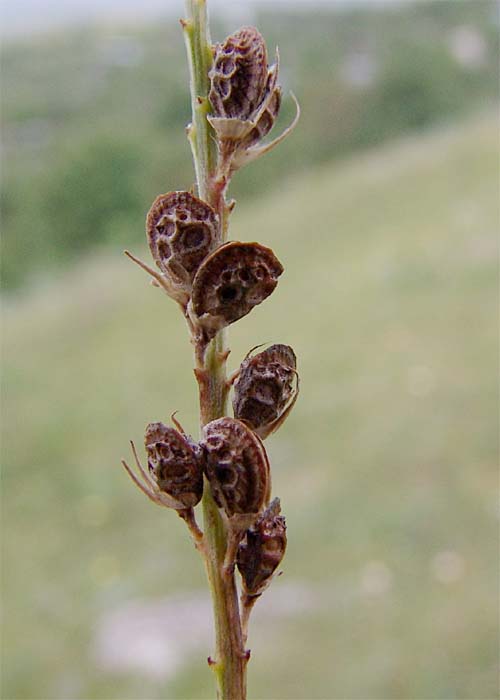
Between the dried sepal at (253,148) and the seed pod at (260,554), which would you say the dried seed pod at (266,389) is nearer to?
the seed pod at (260,554)

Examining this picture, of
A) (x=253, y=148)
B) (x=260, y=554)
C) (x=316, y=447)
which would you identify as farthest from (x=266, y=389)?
(x=316, y=447)

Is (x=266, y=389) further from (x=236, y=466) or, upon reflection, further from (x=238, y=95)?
(x=238, y=95)

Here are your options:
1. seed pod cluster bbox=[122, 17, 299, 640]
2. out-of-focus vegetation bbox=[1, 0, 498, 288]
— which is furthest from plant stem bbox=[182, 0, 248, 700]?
out-of-focus vegetation bbox=[1, 0, 498, 288]

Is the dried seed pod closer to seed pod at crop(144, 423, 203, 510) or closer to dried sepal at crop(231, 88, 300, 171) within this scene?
seed pod at crop(144, 423, 203, 510)

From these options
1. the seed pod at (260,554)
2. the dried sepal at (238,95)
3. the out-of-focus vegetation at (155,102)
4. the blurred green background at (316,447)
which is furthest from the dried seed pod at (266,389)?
the out-of-focus vegetation at (155,102)

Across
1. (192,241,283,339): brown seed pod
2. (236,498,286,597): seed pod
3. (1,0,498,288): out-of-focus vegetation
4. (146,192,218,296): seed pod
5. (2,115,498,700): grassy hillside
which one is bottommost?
(236,498,286,597): seed pod

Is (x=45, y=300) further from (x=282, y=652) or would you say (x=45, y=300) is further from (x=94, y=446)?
(x=282, y=652)
